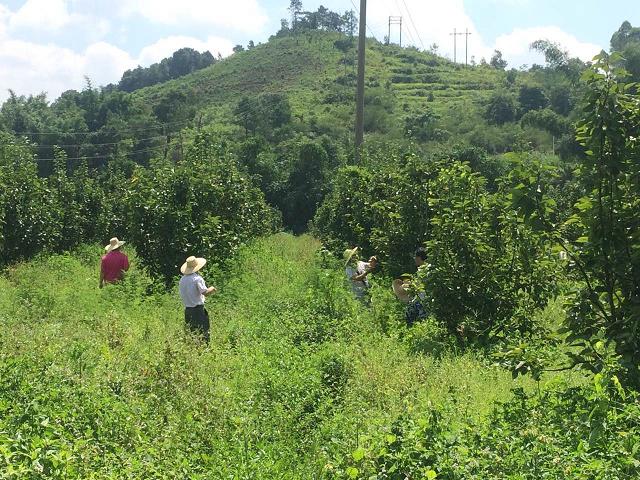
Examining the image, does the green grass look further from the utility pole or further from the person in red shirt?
the utility pole

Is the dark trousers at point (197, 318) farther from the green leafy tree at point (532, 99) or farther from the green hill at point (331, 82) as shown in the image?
the green leafy tree at point (532, 99)

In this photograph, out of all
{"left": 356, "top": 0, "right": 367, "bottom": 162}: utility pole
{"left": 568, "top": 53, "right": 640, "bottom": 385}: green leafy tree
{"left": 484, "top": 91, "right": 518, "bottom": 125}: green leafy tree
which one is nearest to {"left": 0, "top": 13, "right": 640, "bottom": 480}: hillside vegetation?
{"left": 568, "top": 53, "right": 640, "bottom": 385}: green leafy tree

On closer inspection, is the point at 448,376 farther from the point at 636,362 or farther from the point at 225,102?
the point at 225,102

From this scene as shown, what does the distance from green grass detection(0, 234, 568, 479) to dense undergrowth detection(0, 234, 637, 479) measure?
0.02m

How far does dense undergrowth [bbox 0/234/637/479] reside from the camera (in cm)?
465

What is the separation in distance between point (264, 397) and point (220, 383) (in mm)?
557

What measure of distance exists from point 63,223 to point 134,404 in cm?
1676

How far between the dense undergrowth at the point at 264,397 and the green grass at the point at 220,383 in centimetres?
2

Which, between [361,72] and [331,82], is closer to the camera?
[361,72]

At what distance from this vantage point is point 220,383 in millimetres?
7117

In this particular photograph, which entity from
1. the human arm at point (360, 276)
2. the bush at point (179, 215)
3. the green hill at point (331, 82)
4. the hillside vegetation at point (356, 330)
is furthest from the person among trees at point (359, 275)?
the green hill at point (331, 82)

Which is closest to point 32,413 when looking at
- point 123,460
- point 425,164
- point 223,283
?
point 123,460

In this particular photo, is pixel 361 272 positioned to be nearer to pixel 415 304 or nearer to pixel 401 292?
pixel 401 292

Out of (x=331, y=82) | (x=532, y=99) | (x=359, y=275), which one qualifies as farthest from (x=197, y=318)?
(x=331, y=82)
